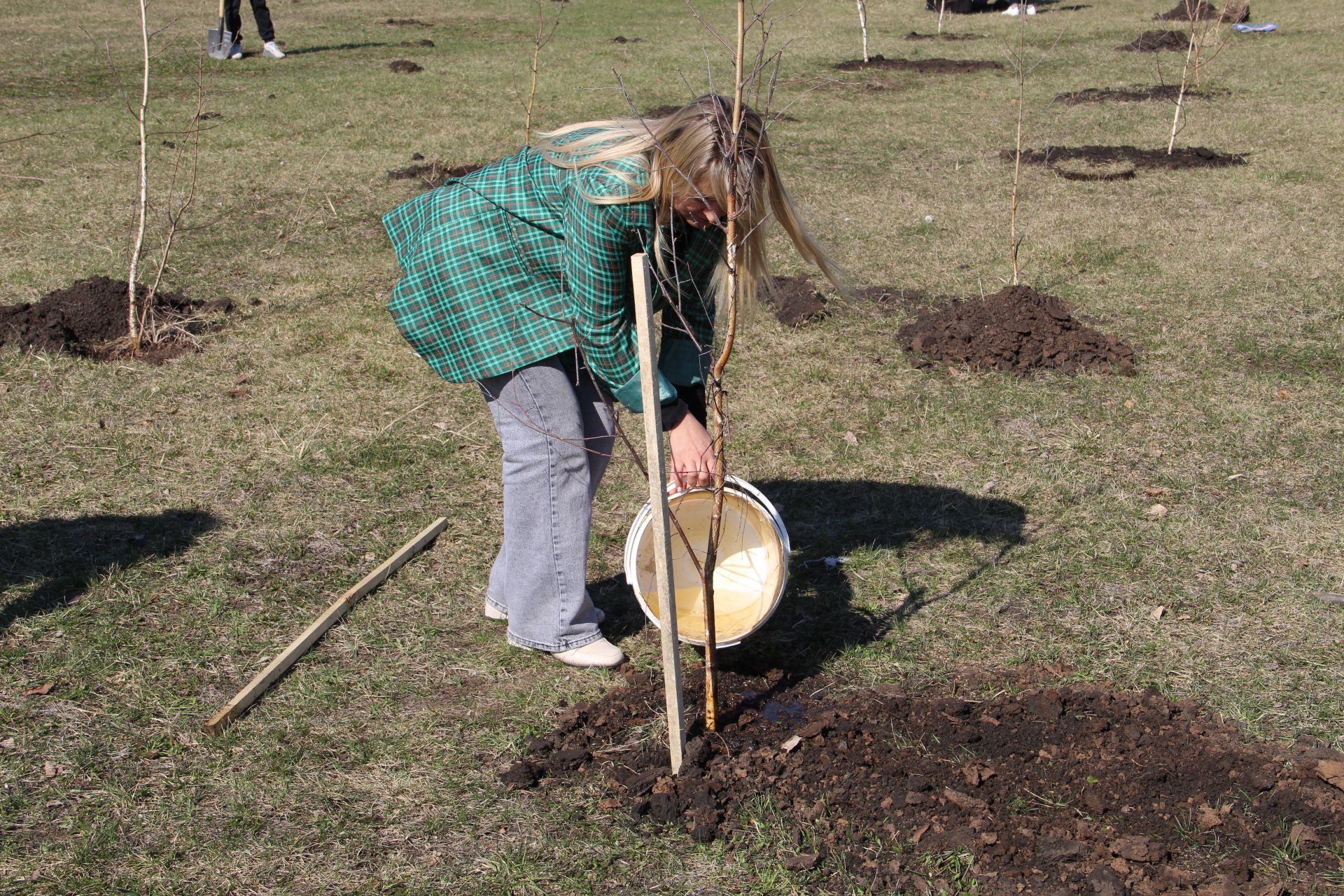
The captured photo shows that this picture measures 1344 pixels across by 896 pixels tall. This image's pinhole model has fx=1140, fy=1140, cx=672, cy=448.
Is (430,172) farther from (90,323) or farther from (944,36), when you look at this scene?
(944,36)

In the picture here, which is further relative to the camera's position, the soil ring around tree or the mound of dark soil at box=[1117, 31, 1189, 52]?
the mound of dark soil at box=[1117, 31, 1189, 52]

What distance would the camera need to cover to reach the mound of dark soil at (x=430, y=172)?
9.11 meters

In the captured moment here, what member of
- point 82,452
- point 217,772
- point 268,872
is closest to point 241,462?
point 82,452

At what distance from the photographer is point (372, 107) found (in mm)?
11891

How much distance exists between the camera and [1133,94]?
41.0ft

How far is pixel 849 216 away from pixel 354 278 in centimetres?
359

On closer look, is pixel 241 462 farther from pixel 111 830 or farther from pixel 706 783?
pixel 706 783

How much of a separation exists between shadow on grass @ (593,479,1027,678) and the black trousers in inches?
501

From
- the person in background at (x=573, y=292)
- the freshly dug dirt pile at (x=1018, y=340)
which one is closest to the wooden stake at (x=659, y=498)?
the person in background at (x=573, y=292)

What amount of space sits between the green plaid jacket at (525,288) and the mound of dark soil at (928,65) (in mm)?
12043

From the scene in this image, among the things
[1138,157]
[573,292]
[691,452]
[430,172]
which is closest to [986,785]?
[691,452]

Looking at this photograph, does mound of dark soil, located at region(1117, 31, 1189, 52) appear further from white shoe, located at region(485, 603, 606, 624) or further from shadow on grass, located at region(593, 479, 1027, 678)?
white shoe, located at region(485, 603, 606, 624)

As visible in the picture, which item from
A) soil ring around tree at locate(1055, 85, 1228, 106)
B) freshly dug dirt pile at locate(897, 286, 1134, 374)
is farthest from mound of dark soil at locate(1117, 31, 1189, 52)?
freshly dug dirt pile at locate(897, 286, 1134, 374)

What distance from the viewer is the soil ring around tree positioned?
12.3m
